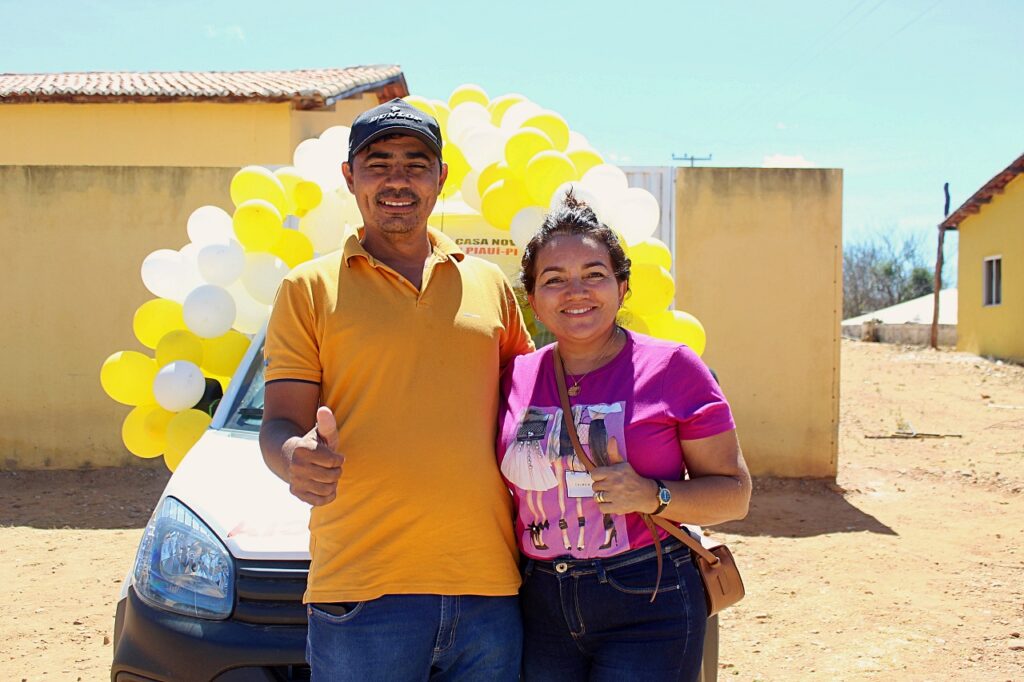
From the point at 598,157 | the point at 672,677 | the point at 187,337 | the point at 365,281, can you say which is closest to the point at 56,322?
the point at 187,337

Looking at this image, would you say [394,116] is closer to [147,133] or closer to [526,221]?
[526,221]

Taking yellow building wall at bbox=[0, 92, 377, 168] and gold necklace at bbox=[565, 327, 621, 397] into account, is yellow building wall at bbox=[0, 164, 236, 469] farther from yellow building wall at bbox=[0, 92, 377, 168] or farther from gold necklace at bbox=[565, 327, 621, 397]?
gold necklace at bbox=[565, 327, 621, 397]

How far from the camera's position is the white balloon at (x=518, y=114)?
5059 millimetres

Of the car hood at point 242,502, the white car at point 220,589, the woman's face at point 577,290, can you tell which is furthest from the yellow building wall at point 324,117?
the woman's face at point 577,290

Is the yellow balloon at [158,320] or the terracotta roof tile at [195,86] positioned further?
the terracotta roof tile at [195,86]

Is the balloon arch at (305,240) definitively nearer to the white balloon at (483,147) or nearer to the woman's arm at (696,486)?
the white balloon at (483,147)

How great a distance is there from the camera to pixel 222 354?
185 inches

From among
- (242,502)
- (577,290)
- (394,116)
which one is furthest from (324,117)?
(577,290)

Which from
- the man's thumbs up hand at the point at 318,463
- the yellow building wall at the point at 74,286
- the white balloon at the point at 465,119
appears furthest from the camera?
the yellow building wall at the point at 74,286

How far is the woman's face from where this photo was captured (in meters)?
2.26

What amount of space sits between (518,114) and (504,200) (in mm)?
→ 934

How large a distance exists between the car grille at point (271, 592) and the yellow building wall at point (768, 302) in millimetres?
7163

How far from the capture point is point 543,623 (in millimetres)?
2133

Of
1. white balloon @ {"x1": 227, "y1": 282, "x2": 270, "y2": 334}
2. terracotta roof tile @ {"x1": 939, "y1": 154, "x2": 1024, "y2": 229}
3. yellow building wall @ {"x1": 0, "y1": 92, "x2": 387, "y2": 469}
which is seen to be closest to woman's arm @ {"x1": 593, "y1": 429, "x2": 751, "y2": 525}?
white balloon @ {"x1": 227, "y1": 282, "x2": 270, "y2": 334}
